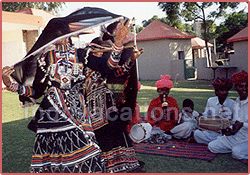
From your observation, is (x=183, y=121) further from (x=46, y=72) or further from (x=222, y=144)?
(x=46, y=72)

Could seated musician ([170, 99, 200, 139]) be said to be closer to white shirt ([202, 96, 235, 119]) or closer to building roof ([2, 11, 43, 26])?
white shirt ([202, 96, 235, 119])

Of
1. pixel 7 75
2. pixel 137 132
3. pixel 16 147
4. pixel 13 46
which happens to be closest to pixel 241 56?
pixel 13 46

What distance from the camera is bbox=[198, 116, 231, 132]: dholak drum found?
4641mm

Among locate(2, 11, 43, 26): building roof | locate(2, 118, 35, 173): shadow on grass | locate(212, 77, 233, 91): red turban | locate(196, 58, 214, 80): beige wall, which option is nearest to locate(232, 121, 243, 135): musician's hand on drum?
locate(212, 77, 233, 91): red turban

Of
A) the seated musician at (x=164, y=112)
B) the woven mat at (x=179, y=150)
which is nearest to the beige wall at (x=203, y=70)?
the seated musician at (x=164, y=112)

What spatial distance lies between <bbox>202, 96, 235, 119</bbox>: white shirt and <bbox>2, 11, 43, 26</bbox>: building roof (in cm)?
1045

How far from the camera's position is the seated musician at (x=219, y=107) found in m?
4.79

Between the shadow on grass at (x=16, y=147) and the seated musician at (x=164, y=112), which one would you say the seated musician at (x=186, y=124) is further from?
the shadow on grass at (x=16, y=147)

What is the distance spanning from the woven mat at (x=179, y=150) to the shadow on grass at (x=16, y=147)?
183 cm

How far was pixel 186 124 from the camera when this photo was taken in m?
5.11

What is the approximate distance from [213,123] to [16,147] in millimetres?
3538

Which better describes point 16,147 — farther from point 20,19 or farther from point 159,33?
point 159,33

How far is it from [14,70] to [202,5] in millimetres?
19398

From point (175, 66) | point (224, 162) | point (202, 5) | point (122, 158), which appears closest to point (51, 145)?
point (122, 158)
